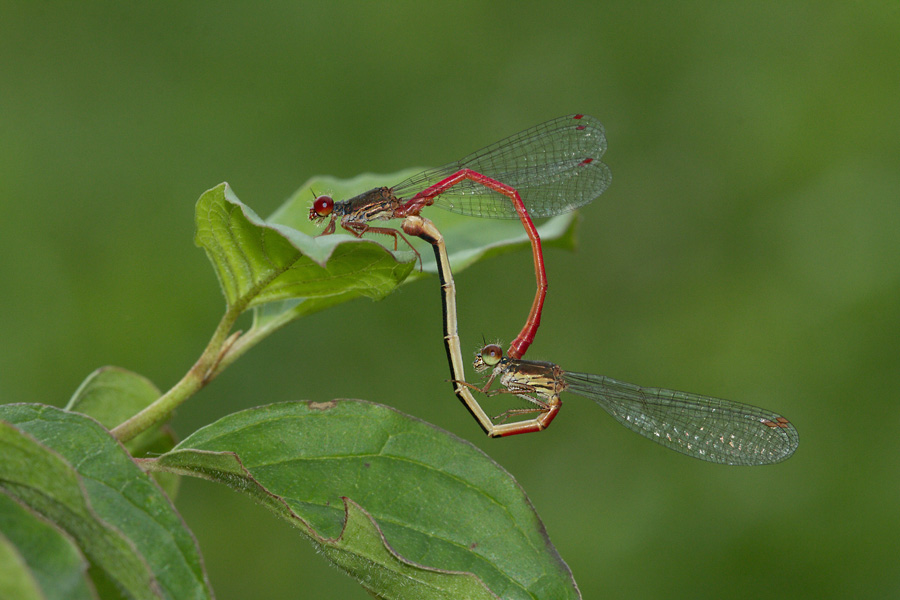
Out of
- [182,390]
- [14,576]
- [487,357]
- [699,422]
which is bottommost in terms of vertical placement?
[699,422]

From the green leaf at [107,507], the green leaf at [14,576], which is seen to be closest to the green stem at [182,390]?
the green leaf at [107,507]

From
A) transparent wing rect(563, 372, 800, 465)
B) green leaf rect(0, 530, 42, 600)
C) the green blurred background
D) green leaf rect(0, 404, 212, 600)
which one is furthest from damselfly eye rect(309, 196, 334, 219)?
green leaf rect(0, 530, 42, 600)

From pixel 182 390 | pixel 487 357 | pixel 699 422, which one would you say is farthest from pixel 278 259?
pixel 699 422

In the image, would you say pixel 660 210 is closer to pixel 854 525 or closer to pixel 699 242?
pixel 699 242

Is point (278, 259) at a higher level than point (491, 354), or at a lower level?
higher

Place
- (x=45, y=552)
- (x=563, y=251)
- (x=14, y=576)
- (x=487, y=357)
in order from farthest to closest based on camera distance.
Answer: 1. (x=563, y=251)
2. (x=487, y=357)
3. (x=45, y=552)
4. (x=14, y=576)

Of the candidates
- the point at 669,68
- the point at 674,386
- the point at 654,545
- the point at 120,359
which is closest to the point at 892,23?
the point at 669,68

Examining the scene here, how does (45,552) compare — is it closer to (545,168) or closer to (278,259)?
(278,259)
